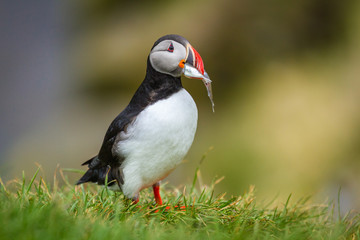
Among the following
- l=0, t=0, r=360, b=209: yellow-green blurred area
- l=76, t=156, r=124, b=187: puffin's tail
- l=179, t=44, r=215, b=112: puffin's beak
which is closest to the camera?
l=179, t=44, r=215, b=112: puffin's beak

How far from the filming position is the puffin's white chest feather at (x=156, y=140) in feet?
8.75

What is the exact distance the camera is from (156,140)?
2.67 metres

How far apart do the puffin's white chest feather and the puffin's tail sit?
0.07 meters

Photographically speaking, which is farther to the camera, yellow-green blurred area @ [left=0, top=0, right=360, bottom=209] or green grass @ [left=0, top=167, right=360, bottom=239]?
yellow-green blurred area @ [left=0, top=0, right=360, bottom=209]

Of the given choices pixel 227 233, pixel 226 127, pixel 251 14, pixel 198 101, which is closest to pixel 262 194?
pixel 226 127

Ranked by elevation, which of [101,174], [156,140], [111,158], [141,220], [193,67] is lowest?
[141,220]

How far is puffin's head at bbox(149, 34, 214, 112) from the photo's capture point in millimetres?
2631

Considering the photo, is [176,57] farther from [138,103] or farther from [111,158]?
[111,158]

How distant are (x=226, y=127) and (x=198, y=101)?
506 mm

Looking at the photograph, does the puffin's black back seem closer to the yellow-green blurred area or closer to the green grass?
the green grass

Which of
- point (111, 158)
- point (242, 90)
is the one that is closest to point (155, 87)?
point (111, 158)

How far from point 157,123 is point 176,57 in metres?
0.39

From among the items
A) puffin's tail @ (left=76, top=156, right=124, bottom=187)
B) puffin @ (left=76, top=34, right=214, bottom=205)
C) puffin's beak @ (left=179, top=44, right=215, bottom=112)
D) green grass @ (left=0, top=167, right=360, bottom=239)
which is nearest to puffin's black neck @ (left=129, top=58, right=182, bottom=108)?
puffin @ (left=76, top=34, right=214, bottom=205)

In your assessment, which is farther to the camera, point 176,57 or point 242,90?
point 242,90
